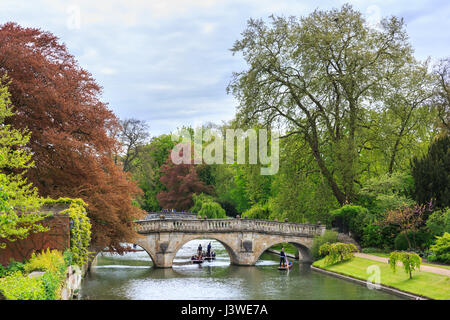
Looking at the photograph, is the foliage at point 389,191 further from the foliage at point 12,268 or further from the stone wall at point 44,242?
the foliage at point 12,268

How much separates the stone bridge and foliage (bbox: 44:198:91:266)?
13641mm

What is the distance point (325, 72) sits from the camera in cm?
3603

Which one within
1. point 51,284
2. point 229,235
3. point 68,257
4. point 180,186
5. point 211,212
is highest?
point 180,186

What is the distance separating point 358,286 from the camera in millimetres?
25078

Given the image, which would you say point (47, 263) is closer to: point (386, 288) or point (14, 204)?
point (14, 204)

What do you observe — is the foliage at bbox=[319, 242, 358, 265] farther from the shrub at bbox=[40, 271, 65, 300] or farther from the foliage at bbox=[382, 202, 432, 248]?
the shrub at bbox=[40, 271, 65, 300]

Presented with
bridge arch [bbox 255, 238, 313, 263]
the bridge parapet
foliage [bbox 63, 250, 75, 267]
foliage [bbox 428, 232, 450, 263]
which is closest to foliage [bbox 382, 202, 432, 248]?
foliage [bbox 428, 232, 450, 263]

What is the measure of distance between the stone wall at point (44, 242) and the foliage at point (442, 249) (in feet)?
62.8

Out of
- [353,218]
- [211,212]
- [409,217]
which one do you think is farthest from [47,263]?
[211,212]

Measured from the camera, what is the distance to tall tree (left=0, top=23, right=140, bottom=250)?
791 inches

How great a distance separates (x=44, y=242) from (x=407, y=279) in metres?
16.5

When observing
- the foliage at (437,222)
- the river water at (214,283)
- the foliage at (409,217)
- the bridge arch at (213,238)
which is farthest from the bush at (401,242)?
the bridge arch at (213,238)
